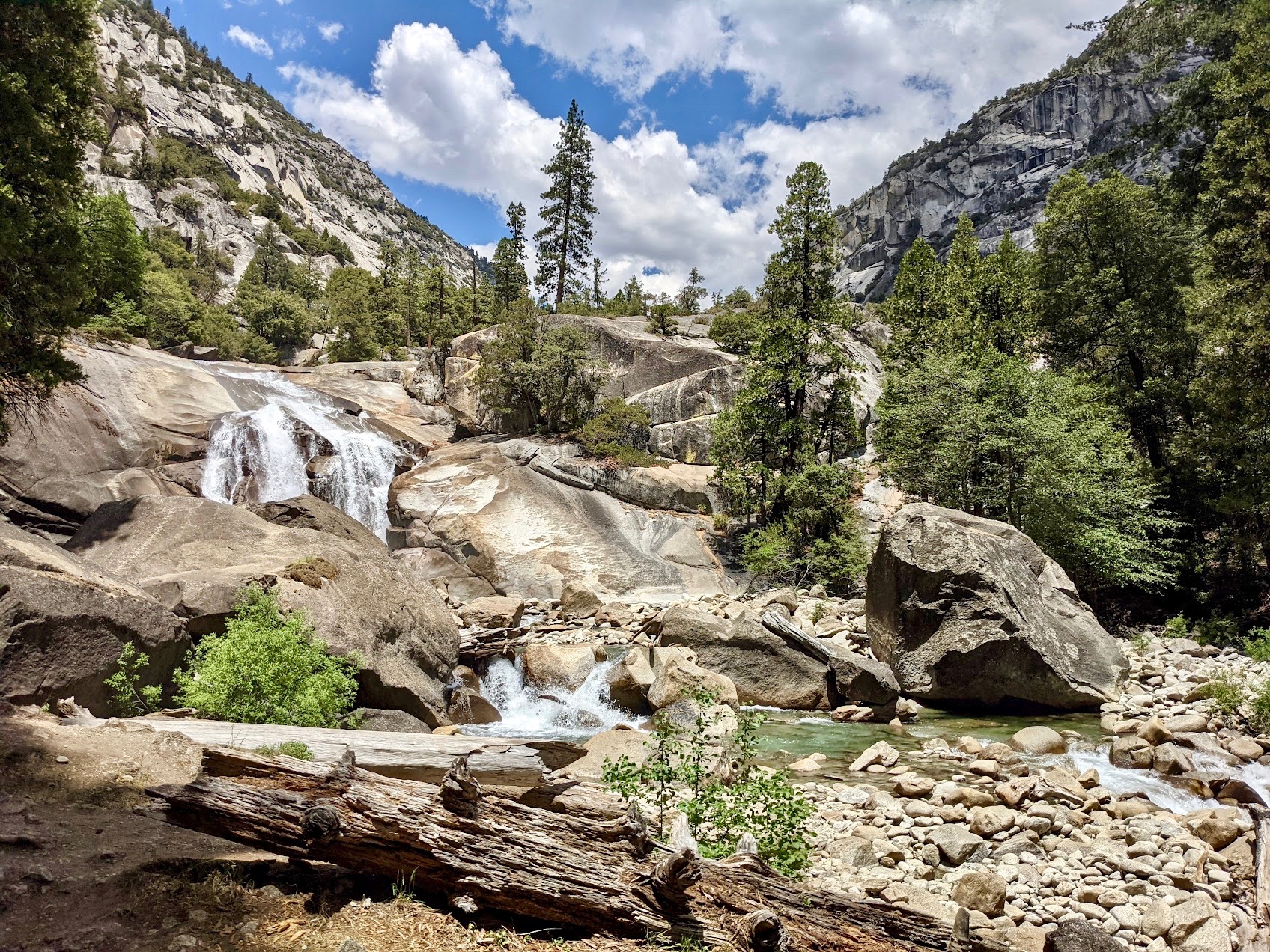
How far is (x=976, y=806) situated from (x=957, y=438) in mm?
14190

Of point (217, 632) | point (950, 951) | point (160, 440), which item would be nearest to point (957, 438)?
point (950, 951)

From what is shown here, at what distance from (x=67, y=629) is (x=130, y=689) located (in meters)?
1.03

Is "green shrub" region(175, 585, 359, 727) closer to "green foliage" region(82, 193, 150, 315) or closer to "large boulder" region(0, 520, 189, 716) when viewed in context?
"large boulder" region(0, 520, 189, 716)

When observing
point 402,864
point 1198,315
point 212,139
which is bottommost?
point 402,864

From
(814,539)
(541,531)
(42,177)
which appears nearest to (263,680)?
(42,177)

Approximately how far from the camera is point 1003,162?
10419cm

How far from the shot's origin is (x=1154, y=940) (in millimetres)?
5492

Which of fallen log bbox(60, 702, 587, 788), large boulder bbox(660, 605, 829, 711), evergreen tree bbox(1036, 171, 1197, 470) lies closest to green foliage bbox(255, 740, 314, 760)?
fallen log bbox(60, 702, 587, 788)

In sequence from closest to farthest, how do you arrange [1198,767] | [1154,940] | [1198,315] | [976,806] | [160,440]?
[1154,940] < [976,806] < [1198,767] < [1198,315] < [160,440]

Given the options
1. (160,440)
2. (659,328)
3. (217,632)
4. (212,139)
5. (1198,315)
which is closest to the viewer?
(217,632)

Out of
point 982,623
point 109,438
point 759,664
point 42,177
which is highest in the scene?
point 42,177

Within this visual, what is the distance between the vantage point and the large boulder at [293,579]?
10.3 m

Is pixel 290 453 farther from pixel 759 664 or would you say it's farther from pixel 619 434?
pixel 759 664

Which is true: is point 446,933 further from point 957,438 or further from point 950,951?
point 957,438
